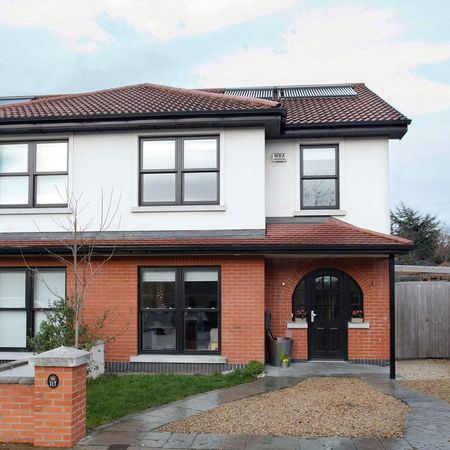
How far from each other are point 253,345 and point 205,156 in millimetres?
4352

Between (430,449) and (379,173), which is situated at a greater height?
(379,173)

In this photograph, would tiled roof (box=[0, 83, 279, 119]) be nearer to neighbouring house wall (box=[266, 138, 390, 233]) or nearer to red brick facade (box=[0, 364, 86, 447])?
neighbouring house wall (box=[266, 138, 390, 233])

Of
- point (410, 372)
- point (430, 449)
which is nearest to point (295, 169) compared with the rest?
point (410, 372)

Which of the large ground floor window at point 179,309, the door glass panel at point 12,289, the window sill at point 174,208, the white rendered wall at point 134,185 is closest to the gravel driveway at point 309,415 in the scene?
the large ground floor window at point 179,309

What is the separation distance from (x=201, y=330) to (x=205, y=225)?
2.36m

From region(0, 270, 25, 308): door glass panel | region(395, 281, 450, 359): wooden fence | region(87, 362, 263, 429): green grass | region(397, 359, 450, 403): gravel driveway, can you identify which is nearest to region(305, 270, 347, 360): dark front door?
region(397, 359, 450, 403): gravel driveway

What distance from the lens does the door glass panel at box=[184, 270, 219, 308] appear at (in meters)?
11.6

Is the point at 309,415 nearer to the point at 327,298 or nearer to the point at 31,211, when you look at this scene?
the point at 327,298

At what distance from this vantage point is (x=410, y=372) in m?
11.6

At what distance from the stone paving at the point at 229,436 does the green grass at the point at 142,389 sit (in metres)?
0.28

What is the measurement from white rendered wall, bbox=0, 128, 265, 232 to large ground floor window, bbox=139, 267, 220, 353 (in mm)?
1066

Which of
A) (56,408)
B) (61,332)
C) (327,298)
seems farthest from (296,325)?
(56,408)

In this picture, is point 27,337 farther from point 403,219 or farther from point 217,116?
point 403,219

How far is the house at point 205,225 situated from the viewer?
1134 cm
